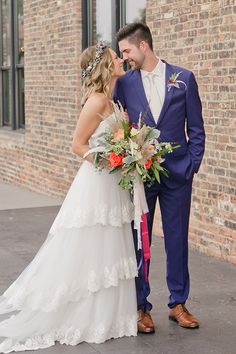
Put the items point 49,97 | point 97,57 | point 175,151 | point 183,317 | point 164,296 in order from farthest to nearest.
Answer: point 49,97
point 164,296
point 183,317
point 175,151
point 97,57

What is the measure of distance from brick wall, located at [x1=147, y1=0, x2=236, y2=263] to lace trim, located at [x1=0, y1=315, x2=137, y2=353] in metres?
2.30

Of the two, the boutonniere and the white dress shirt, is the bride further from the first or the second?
the boutonniere

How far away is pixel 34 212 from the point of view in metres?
11.0

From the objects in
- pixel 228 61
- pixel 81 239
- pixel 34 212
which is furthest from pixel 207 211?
pixel 34 212

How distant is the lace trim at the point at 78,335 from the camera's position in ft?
17.8

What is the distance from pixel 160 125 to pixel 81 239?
3.05ft

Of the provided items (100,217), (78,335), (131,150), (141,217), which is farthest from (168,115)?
(78,335)

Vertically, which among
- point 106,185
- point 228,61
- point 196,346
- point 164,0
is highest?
point 164,0

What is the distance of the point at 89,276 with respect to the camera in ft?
18.1

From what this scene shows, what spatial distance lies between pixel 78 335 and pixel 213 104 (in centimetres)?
319

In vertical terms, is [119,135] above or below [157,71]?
below

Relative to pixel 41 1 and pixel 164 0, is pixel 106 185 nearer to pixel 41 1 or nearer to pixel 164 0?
pixel 164 0

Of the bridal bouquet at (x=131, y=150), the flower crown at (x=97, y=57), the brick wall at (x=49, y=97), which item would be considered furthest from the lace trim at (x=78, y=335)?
the brick wall at (x=49, y=97)

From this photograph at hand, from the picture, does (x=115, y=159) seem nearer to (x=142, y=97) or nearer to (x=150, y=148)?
(x=150, y=148)
